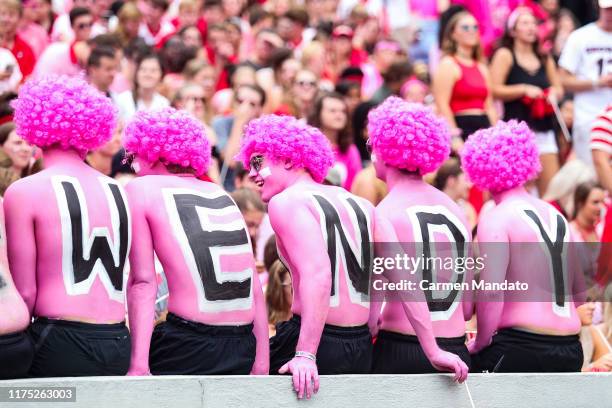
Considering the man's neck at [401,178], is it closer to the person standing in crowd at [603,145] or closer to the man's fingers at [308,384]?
the man's fingers at [308,384]

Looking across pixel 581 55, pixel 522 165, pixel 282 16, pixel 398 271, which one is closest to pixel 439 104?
pixel 581 55

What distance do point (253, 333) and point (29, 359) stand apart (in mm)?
1234

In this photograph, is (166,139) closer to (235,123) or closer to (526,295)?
(526,295)

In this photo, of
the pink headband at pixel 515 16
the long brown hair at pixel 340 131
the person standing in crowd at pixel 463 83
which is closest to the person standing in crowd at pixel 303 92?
the long brown hair at pixel 340 131

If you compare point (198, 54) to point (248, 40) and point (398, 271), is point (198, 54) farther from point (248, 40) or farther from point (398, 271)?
point (398, 271)

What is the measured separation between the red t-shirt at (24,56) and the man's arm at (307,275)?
20.2 ft

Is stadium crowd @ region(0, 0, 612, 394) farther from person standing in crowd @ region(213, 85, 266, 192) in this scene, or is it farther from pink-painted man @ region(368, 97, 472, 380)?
Answer: pink-painted man @ region(368, 97, 472, 380)

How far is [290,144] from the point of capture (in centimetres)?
650

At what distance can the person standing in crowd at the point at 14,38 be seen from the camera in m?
11.2

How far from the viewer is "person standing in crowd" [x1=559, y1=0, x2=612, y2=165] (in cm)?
1159

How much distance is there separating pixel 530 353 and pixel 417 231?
99 centimetres

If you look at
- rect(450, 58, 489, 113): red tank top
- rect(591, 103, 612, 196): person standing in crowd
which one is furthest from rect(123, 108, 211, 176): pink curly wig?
rect(450, 58, 489, 113): red tank top

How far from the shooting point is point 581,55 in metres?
11.8

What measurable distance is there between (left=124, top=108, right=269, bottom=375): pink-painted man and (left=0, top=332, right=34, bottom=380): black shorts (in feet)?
1.83
